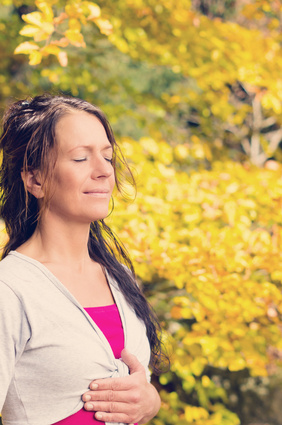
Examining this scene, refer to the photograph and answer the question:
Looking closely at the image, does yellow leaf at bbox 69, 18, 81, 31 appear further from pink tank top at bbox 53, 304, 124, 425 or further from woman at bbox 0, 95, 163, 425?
pink tank top at bbox 53, 304, 124, 425

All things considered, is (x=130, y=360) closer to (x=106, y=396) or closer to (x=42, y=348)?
(x=106, y=396)

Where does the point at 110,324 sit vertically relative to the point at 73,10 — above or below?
below

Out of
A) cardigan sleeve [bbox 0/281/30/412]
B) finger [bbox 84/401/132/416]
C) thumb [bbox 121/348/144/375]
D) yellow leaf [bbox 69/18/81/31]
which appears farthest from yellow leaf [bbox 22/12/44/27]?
finger [bbox 84/401/132/416]

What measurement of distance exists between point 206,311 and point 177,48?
2.05 metres

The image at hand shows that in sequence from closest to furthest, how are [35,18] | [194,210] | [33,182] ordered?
[33,182]
[35,18]
[194,210]

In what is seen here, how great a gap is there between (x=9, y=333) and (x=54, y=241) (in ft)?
1.02

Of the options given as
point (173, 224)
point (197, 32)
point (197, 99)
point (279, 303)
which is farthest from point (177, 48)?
point (279, 303)

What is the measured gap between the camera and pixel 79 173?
1308 millimetres

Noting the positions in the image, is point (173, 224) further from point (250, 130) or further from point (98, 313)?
point (250, 130)

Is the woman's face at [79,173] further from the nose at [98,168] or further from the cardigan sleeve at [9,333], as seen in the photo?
the cardigan sleeve at [9,333]

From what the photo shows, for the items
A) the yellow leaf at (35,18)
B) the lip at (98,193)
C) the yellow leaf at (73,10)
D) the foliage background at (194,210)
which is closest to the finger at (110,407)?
the lip at (98,193)

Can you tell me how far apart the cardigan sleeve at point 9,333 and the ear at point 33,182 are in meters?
0.29

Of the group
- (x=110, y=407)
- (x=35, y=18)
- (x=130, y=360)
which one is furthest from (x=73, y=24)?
(x=110, y=407)

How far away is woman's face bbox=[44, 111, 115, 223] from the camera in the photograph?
131 cm
